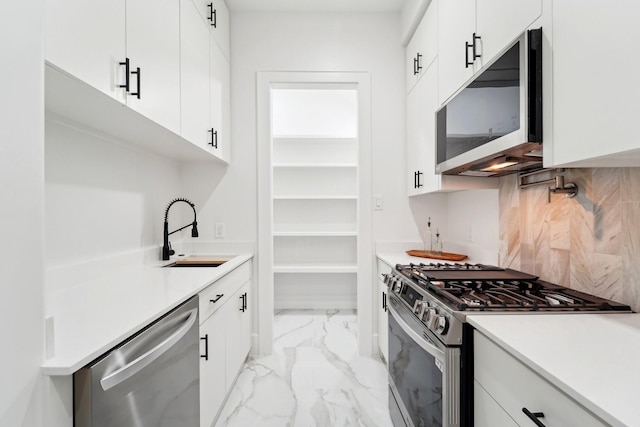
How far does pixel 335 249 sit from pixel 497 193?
6.80 ft

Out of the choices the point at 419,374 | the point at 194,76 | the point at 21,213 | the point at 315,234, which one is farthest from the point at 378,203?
the point at 21,213

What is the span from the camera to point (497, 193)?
1858mm

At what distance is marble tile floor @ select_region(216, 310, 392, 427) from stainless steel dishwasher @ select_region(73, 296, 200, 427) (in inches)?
25.2

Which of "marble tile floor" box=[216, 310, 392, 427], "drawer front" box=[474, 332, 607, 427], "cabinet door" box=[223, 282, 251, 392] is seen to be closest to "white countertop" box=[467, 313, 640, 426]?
"drawer front" box=[474, 332, 607, 427]

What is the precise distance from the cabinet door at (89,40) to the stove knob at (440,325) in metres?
1.42

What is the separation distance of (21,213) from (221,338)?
4.24 ft

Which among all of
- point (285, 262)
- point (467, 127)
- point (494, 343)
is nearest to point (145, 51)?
point (467, 127)

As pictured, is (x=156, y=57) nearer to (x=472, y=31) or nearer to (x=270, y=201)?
(x=270, y=201)

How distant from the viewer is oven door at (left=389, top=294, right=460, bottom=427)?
Answer: 1037mm

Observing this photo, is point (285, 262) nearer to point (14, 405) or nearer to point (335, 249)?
point (335, 249)

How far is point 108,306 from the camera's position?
43.1 inches

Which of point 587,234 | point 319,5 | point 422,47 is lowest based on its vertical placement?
point 587,234

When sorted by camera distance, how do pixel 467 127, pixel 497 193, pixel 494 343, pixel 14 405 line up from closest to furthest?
pixel 14 405, pixel 494 343, pixel 467 127, pixel 497 193

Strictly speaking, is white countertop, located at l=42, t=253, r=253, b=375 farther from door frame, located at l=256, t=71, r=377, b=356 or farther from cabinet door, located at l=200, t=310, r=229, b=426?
door frame, located at l=256, t=71, r=377, b=356
